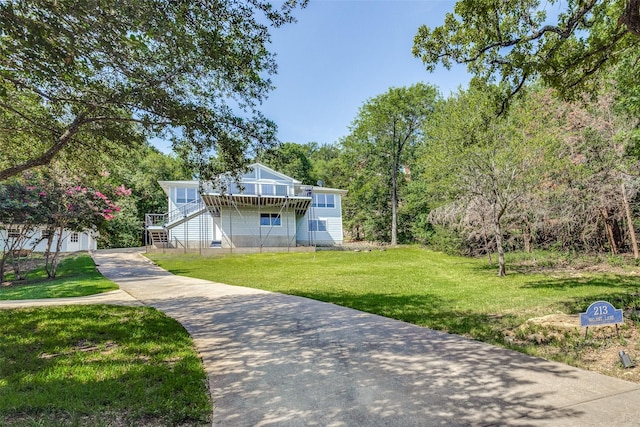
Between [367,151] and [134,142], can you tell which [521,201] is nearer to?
[134,142]

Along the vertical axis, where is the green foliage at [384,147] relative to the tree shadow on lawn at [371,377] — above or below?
above

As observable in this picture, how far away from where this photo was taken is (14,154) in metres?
7.46

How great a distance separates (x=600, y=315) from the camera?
416cm

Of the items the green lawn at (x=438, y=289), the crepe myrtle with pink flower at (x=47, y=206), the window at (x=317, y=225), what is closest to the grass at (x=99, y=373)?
the green lawn at (x=438, y=289)

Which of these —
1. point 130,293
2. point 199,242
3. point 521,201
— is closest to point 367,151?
point 199,242

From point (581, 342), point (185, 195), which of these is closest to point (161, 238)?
point (185, 195)

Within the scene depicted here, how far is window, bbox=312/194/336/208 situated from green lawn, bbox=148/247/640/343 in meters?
12.6

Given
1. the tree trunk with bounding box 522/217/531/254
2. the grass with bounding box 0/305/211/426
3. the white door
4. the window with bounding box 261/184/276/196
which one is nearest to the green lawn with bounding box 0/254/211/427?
the grass with bounding box 0/305/211/426

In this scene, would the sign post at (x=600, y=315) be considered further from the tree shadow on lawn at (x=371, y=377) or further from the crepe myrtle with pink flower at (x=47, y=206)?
the crepe myrtle with pink flower at (x=47, y=206)

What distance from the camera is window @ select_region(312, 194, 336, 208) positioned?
2998cm

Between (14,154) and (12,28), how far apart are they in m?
4.76

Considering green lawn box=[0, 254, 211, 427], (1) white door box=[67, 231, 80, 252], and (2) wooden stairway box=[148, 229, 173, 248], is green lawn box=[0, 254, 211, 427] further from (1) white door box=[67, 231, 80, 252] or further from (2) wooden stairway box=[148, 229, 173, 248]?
(1) white door box=[67, 231, 80, 252]

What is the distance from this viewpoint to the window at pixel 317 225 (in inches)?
1172

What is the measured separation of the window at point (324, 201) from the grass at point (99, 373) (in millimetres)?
24171
